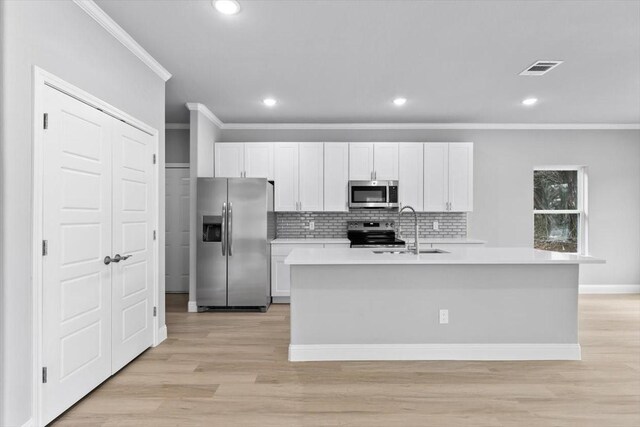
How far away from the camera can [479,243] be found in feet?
18.1

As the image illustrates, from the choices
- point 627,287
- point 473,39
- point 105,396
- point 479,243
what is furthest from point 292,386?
point 627,287

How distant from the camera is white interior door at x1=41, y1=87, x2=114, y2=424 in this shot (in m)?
2.28

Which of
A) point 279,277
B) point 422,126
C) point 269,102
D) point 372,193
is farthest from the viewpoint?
point 422,126

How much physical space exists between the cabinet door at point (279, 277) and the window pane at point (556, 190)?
4.07 metres

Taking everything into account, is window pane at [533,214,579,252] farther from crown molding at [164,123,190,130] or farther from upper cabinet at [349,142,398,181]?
crown molding at [164,123,190,130]

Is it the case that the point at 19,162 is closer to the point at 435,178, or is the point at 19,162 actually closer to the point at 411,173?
the point at 411,173

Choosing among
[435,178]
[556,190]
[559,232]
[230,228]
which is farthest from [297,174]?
[559,232]

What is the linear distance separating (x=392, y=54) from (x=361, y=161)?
2.36m

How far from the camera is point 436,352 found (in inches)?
133

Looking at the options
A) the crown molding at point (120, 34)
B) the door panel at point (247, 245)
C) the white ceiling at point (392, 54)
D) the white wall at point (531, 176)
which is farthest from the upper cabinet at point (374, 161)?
the crown molding at point (120, 34)

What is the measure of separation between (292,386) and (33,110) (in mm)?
2371

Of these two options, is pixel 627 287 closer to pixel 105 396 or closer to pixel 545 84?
pixel 545 84

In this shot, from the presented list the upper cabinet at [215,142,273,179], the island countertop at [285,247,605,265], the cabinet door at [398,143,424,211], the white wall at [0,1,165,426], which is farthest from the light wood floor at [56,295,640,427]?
the cabinet door at [398,143,424,211]

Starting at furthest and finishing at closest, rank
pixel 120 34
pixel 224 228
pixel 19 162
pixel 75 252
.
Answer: pixel 224 228 < pixel 120 34 < pixel 75 252 < pixel 19 162
